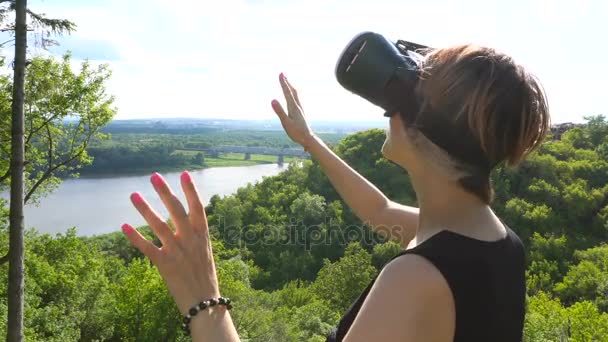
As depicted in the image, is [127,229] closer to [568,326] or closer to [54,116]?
[54,116]

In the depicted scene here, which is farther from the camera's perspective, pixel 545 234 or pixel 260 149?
pixel 260 149

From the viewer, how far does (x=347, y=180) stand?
1642 millimetres

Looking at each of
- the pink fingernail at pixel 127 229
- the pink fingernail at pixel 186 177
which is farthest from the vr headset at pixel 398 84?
the pink fingernail at pixel 127 229

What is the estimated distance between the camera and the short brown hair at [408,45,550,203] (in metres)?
0.82

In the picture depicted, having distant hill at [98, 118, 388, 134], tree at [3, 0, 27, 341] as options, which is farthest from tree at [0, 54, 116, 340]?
distant hill at [98, 118, 388, 134]

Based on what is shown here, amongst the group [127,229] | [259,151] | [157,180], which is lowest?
[259,151]

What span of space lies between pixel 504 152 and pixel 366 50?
35 cm

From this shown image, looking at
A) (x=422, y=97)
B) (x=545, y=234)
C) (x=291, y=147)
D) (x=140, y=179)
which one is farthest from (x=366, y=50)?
(x=291, y=147)

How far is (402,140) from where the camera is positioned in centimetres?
94

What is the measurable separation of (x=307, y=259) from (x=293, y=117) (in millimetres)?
31082

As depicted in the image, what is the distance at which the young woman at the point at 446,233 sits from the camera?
0.74 m

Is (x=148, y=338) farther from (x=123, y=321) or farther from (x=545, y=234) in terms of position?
(x=545, y=234)

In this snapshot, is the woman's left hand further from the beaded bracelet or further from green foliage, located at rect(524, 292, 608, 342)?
green foliage, located at rect(524, 292, 608, 342)

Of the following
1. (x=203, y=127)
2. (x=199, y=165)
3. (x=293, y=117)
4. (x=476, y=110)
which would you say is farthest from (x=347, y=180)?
(x=203, y=127)
